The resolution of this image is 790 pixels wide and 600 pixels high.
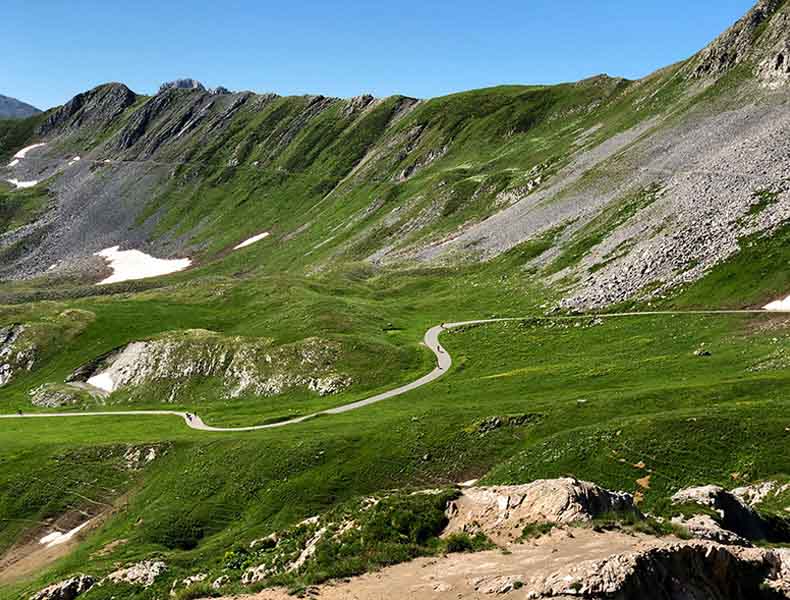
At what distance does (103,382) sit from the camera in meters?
101

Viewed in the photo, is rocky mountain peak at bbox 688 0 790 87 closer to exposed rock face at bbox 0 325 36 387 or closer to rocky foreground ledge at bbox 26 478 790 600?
rocky foreground ledge at bbox 26 478 790 600

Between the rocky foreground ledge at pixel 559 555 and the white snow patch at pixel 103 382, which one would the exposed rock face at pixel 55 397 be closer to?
the white snow patch at pixel 103 382

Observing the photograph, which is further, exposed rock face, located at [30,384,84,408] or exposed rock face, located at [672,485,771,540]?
exposed rock face, located at [30,384,84,408]

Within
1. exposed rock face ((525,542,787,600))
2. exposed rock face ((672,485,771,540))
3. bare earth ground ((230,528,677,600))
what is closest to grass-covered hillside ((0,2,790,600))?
bare earth ground ((230,528,677,600))

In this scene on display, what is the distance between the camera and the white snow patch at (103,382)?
9938cm

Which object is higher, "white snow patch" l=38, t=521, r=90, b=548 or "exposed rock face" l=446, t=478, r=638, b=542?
"exposed rock face" l=446, t=478, r=638, b=542

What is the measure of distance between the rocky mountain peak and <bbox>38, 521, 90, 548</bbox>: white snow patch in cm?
15037

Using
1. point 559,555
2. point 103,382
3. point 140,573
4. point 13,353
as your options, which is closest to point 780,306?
point 559,555

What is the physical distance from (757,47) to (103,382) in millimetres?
157091

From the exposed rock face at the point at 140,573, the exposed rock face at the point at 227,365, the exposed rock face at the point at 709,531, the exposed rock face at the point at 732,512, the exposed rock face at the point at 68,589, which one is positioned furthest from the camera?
the exposed rock face at the point at 227,365

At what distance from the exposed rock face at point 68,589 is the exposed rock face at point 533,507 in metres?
21.7

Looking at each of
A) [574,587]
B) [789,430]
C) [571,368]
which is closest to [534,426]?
[789,430]

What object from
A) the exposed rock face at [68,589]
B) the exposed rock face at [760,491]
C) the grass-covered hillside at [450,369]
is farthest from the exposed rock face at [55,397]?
the exposed rock face at [760,491]

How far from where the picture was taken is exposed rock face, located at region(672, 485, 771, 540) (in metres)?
28.2
